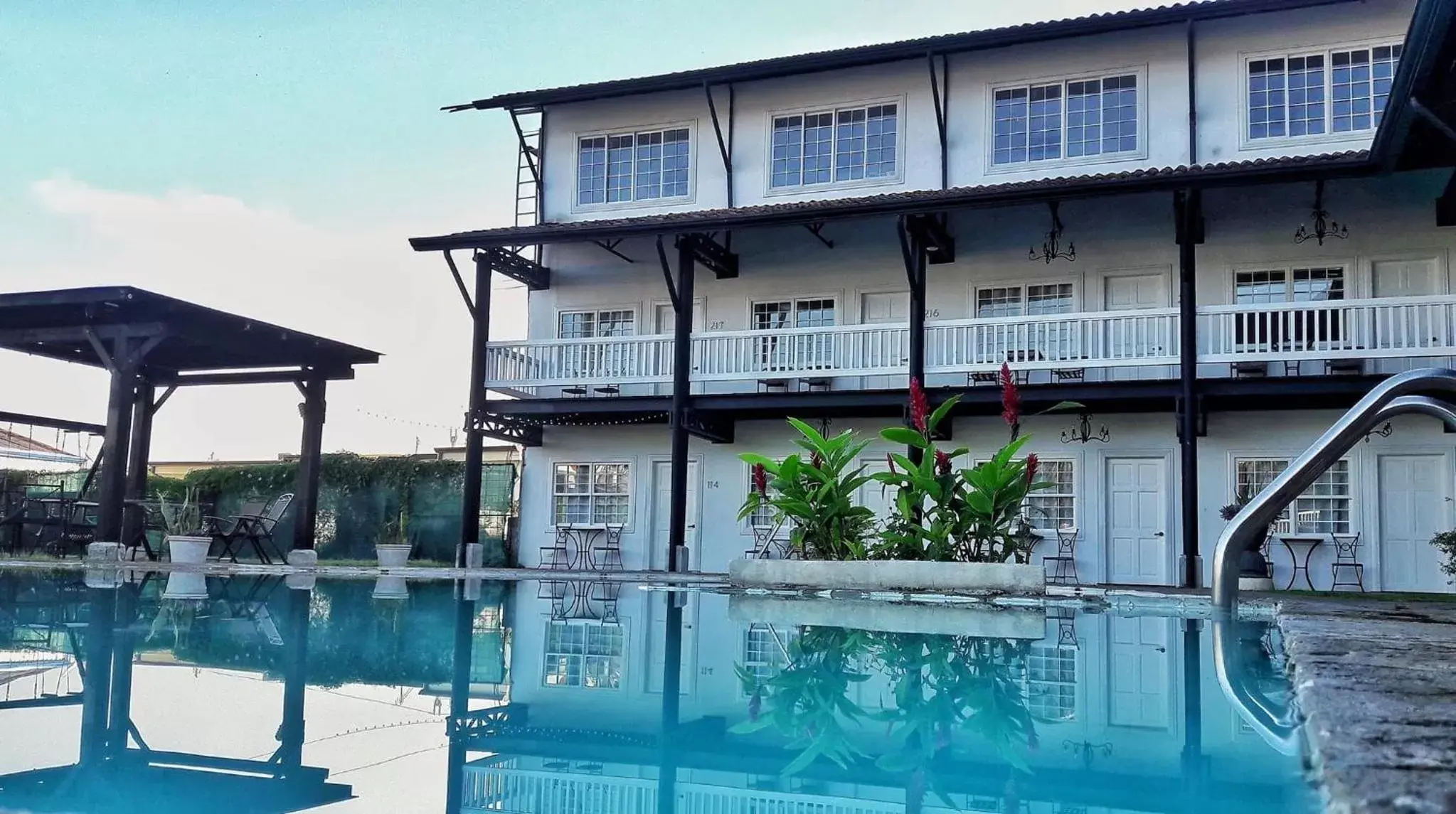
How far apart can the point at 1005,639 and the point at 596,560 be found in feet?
41.2

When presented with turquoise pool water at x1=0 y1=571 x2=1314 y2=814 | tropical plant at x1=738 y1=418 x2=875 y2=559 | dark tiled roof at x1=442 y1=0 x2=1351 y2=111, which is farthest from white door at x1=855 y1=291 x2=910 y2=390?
turquoise pool water at x1=0 y1=571 x2=1314 y2=814

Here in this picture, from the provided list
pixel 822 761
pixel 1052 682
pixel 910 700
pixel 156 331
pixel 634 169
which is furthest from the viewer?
pixel 634 169

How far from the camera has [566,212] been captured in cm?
1947

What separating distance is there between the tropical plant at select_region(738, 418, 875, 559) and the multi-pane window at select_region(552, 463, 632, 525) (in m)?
7.82

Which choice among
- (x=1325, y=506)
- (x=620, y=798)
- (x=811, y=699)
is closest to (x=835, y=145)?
(x=1325, y=506)

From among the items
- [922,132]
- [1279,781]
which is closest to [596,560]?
[922,132]

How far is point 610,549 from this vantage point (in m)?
18.5

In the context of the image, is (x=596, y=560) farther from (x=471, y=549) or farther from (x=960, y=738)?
(x=960, y=738)

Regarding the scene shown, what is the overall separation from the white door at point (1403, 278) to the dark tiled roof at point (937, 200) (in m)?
2.06

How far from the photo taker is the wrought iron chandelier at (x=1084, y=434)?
53.2 ft

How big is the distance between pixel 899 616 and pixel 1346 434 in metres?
3.13

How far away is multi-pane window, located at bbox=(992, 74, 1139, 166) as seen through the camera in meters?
16.4

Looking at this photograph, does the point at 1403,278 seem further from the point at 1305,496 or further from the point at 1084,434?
the point at 1084,434

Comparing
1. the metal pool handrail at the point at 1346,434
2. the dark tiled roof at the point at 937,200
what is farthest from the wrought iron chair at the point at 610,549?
the metal pool handrail at the point at 1346,434
